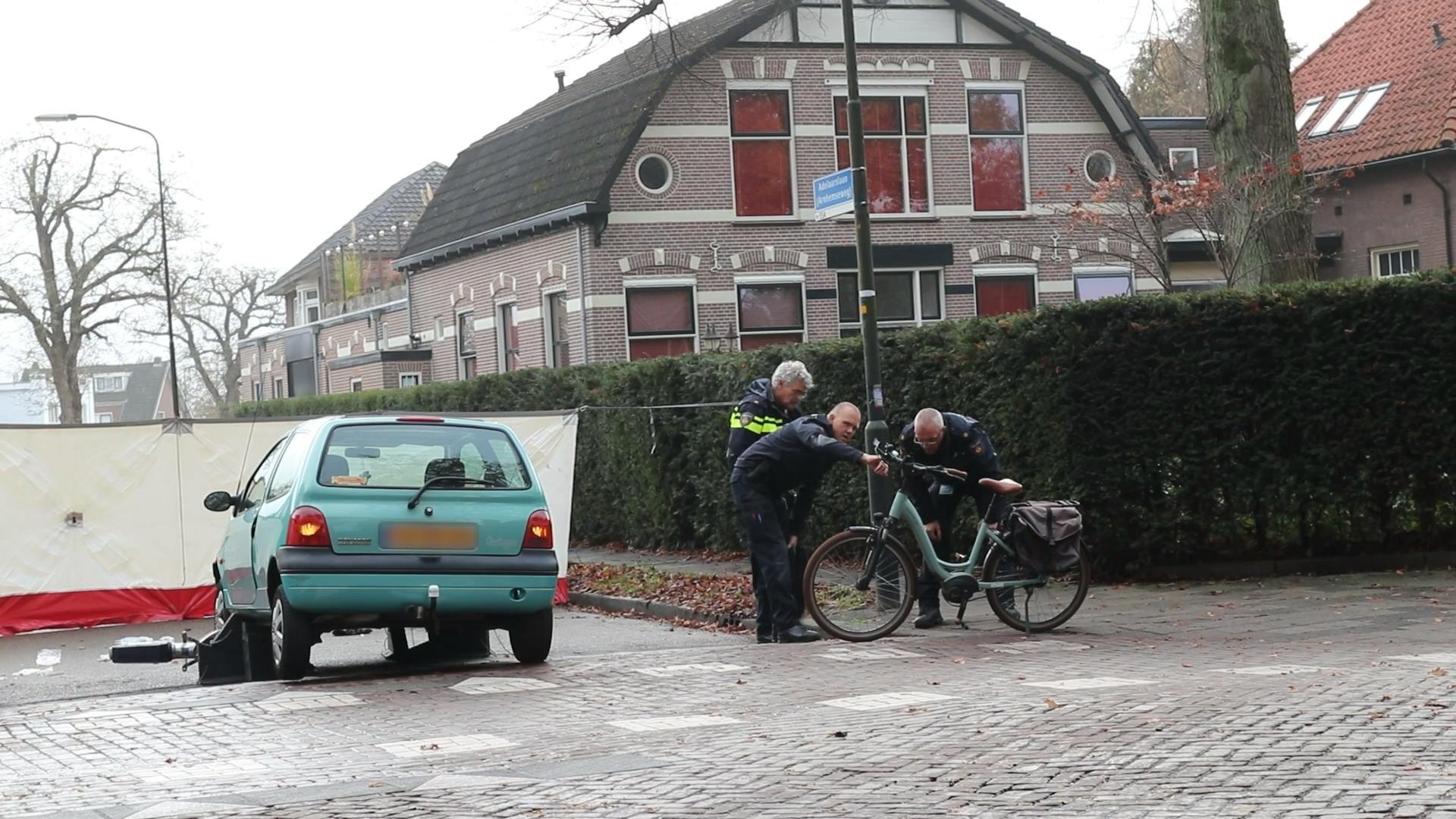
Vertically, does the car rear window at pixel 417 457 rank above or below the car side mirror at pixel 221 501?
above

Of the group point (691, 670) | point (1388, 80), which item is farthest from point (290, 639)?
point (1388, 80)

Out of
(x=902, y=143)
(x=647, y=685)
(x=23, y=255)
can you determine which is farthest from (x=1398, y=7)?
(x=23, y=255)

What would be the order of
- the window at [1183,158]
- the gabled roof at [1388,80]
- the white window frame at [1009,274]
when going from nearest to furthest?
the white window frame at [1009,274]
the gabled roof at [1388,80]
the window at [1183,158]

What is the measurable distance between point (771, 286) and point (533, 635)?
66.6ft

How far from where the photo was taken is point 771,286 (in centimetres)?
3127

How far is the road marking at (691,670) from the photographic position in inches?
417

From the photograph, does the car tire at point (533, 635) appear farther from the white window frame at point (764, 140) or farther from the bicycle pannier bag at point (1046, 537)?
the white window frame at point (764, 140)

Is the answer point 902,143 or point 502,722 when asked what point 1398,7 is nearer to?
point 902,143

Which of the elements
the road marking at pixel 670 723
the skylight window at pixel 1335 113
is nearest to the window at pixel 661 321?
the skylight window at pixel 1335 113

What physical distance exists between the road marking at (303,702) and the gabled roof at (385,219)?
161 feet

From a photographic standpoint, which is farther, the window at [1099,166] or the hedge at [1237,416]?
the window at [1099,166]

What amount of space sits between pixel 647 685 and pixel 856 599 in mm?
2429

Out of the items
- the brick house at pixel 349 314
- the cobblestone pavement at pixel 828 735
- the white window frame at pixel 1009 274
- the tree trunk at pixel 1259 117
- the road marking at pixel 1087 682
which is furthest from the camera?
the brick house at pixel 349 314

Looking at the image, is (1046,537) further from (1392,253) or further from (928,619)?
(1392,253)
